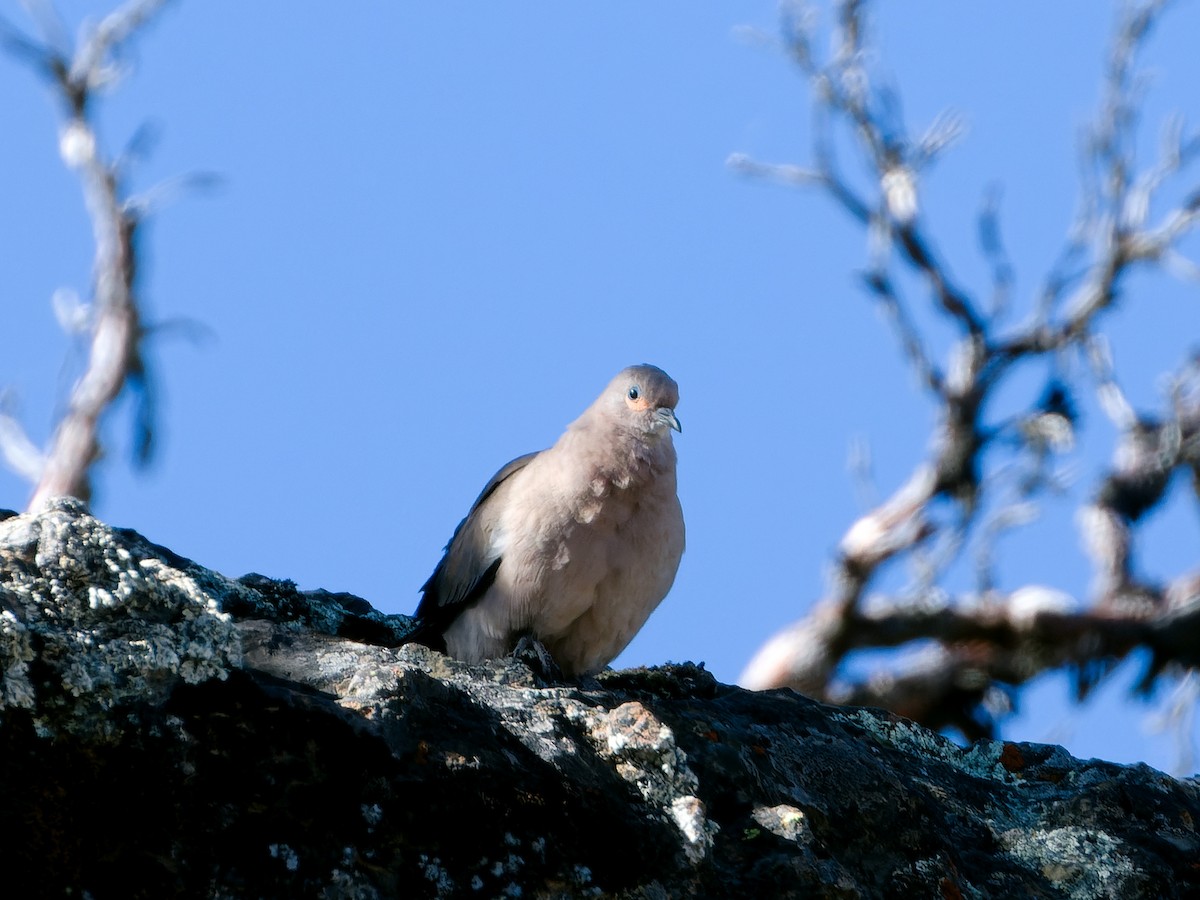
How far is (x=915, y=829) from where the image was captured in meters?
3.61

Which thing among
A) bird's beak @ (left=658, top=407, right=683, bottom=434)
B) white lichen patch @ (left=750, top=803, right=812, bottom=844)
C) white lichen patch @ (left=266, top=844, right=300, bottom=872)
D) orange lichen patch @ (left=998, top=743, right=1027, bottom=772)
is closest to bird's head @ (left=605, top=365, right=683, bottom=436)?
bird's beak @ (left=658, top=407, right=683, bottom=434)

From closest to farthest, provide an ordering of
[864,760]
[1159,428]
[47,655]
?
[47,655] → [864,760] → [1159,428]

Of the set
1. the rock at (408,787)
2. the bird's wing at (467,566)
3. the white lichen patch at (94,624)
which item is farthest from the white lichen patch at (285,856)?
the bird's wing at (467,566)

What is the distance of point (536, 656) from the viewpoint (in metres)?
5.45

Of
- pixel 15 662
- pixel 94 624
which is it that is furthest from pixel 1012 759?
pixel 15 662

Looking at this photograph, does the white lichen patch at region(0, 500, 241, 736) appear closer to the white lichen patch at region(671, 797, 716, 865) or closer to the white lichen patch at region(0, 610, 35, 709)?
the white lichen patch at region(0, 610, 35, 709)

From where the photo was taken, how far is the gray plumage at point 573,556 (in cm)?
538

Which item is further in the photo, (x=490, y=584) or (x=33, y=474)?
(x=33, y=474)

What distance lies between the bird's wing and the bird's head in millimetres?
427

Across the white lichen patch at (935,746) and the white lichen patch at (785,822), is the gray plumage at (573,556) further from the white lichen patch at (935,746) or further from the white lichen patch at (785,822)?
the white lichen patch at (785,822)

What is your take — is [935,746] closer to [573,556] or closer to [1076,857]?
[1076,857]

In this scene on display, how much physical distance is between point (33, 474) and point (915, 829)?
437 inches

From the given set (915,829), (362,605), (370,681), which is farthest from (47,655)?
(362,605)

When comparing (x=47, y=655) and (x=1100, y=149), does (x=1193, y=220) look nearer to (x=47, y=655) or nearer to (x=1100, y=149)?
(x=1100, y=149)
